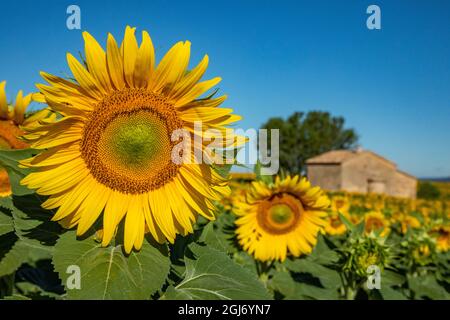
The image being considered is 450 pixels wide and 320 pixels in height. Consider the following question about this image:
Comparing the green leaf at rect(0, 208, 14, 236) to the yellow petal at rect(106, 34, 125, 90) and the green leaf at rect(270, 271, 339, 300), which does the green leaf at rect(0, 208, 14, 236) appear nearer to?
the yellow petal at rect(106, 34, 125, 90)

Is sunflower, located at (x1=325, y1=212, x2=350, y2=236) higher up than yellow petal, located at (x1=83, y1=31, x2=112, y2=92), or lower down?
lower down

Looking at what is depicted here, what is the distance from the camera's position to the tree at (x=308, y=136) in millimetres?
65688

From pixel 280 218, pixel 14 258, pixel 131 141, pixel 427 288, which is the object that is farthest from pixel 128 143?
pixel 427 288

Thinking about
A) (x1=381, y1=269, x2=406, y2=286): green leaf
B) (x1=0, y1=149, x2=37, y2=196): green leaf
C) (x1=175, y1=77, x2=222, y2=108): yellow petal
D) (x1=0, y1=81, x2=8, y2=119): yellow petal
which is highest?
(x1=0, y1=81, x2=8, y2=119): yellow petal

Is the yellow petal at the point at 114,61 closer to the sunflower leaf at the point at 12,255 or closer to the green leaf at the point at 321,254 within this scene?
the sunflower leaf at the point at 12,255

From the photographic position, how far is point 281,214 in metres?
4.44

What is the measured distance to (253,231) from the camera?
4504 mm

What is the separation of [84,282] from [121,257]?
6.8 inches

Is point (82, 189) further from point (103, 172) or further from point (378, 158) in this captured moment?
point (378, 158)

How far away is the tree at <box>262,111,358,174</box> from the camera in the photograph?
2586 inches

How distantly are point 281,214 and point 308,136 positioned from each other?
64931 millimetres

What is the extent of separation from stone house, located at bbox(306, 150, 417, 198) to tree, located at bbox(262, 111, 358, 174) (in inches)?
386

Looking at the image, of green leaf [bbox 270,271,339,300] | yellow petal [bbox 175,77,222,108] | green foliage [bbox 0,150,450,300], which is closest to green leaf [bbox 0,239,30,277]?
green foliage [bbox 0,150,450,300]

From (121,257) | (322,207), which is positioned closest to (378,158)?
(322,207)
